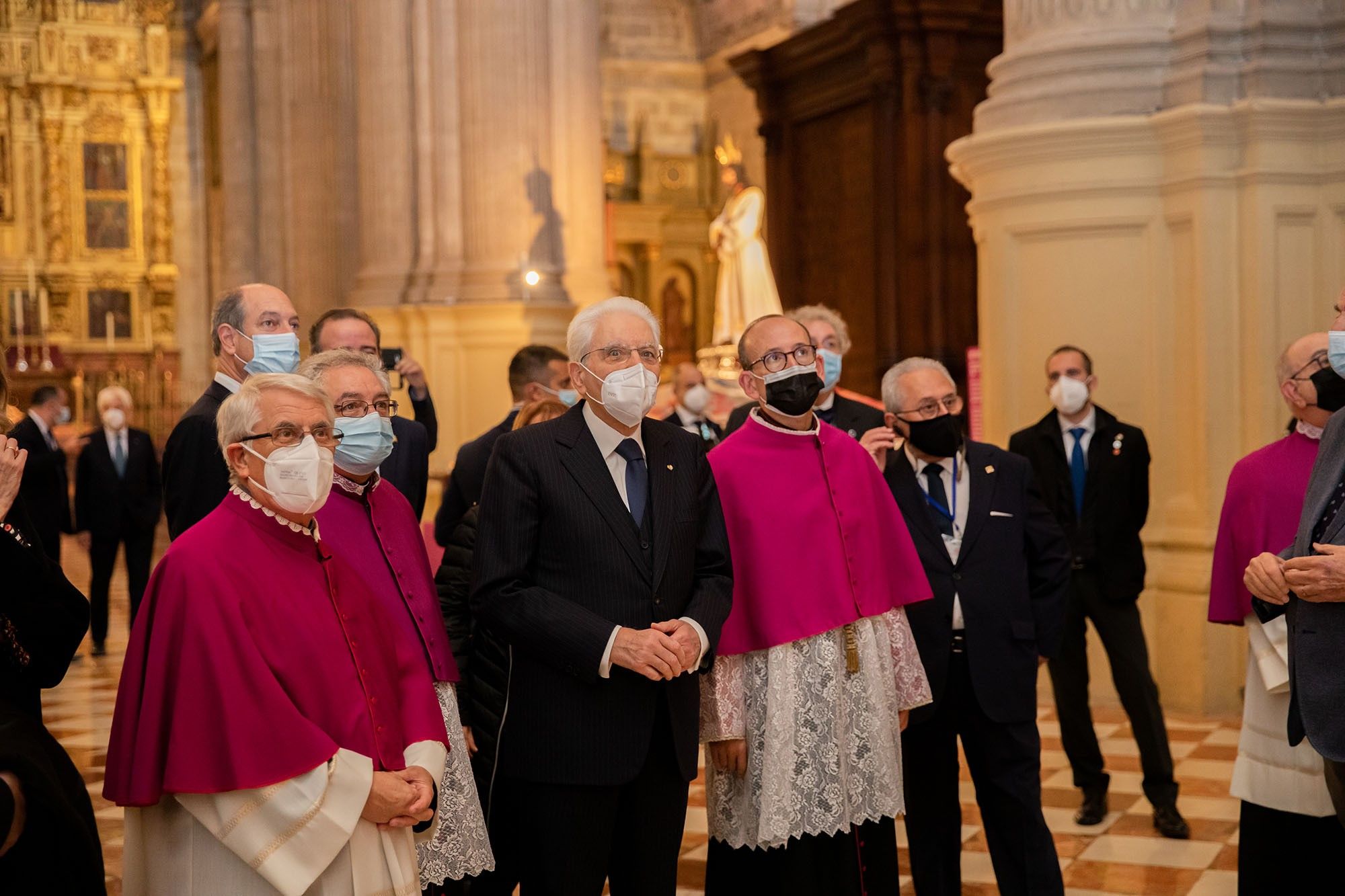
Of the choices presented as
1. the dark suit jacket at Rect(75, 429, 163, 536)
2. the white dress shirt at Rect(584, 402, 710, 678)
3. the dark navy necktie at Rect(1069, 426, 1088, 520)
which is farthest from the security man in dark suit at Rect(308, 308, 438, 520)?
the dark suit jacket at Rect(75, 429, 163, 536)

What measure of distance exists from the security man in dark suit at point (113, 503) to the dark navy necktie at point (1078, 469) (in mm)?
6475

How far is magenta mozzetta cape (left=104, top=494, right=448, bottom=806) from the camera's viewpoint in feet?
8.77

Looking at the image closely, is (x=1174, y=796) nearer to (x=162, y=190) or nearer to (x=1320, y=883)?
(x=1320, y=883)

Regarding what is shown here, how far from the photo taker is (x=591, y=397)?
140 inches

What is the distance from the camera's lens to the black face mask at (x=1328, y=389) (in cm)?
411

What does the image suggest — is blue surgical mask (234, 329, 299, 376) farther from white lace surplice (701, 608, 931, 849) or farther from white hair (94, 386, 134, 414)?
white hair (94, 386, 134, 414)

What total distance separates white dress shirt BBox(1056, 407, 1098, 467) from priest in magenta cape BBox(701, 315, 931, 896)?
236cm

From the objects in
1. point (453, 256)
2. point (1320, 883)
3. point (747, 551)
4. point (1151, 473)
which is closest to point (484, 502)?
point (747, 551)

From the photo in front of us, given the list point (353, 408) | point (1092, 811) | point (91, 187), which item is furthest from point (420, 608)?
point (91, 187)

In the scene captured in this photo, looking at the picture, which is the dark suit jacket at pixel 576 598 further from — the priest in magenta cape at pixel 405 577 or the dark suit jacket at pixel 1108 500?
the dark suit jacket at pixel 1108 500

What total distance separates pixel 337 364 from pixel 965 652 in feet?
6.38

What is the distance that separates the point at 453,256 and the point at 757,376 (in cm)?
876

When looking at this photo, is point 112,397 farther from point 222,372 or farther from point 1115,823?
point 1115,823

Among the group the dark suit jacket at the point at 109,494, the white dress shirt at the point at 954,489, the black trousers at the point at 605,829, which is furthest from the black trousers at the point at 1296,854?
the dark suit jacket at the point at 109,494
